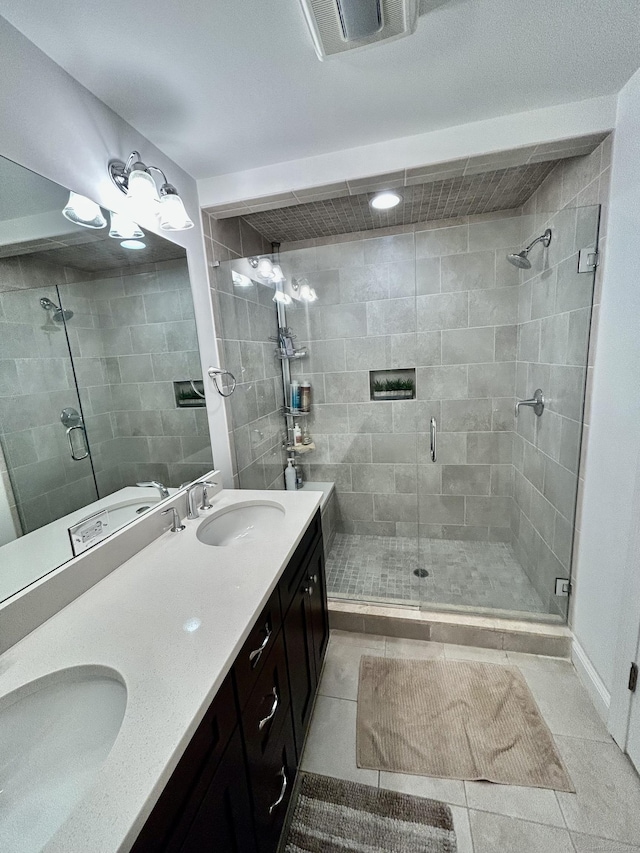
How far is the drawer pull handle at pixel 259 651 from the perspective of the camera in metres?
0.88

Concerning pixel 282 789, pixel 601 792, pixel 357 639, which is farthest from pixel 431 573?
pixel 282 789

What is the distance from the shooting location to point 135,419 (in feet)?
4.33

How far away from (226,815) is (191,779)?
22 centimetres

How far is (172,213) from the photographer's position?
4.29ft

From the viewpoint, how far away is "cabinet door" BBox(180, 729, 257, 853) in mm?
636

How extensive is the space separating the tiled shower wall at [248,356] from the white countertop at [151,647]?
0.87 metres

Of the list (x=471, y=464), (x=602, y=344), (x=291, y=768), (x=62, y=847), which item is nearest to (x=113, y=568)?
(x=62, y=847)

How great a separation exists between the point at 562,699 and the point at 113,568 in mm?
1935

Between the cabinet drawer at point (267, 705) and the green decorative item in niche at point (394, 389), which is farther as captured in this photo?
the green decorative item in niche at point (394, 389)

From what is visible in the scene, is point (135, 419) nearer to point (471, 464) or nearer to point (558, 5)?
point (558, 5)

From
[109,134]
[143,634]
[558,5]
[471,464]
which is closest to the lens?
[143,634]

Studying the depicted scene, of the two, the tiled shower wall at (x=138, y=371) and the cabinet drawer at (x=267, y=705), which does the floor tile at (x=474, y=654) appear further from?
the tiled shower wall at (x=138, y=371)

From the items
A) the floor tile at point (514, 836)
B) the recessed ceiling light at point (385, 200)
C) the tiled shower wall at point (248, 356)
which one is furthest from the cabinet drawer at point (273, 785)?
the recessed ceiling light at point (385, 200)

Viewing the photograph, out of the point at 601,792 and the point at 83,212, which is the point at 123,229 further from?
the point at 601,792
